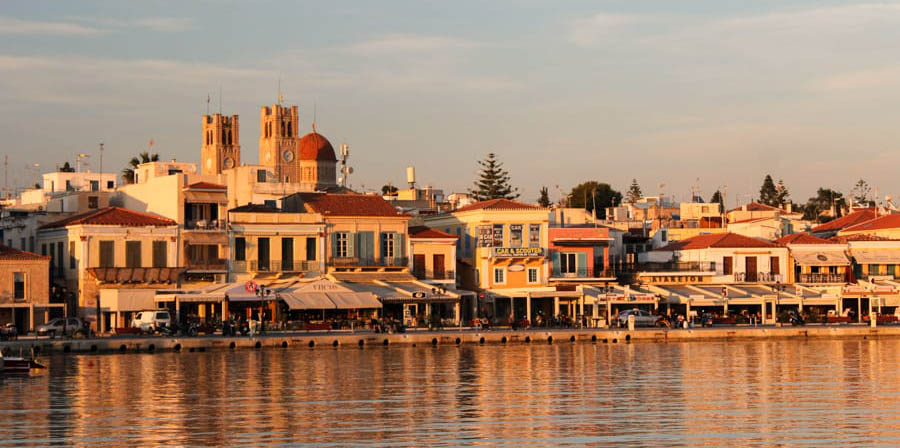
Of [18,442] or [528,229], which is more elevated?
Answer: [528,229]

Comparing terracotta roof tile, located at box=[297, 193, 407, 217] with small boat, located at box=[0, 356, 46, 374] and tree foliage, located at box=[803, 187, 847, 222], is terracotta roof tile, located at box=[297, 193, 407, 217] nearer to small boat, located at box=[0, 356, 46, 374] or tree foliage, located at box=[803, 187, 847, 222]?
small boat, located at box=[0, 356, 46, 374]

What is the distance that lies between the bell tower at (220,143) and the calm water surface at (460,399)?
123 metres

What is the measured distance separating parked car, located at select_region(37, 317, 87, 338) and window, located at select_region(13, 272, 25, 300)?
6.57 feet

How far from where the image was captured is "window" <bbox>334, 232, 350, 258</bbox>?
7275 centimetres

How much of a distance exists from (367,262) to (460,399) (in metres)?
33.1

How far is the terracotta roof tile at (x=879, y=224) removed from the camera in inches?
3482

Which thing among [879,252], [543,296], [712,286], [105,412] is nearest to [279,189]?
[543,296]

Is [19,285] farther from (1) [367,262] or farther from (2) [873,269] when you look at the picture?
(2) [873,269]

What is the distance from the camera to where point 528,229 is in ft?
254

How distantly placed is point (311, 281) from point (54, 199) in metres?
20.1

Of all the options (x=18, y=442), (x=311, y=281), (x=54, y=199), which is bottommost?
(x=18, y=442)

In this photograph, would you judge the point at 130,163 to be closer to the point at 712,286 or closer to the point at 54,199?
the point at 54,199

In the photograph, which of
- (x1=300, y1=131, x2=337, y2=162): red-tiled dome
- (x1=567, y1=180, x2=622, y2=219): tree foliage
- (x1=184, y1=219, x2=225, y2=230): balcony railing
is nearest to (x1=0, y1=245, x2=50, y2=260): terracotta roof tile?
(x1=184, y1=219, x2=225, y2=230): balcony railing

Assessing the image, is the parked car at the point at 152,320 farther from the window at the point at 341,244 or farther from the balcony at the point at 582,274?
the balcony at the point at 582,274
